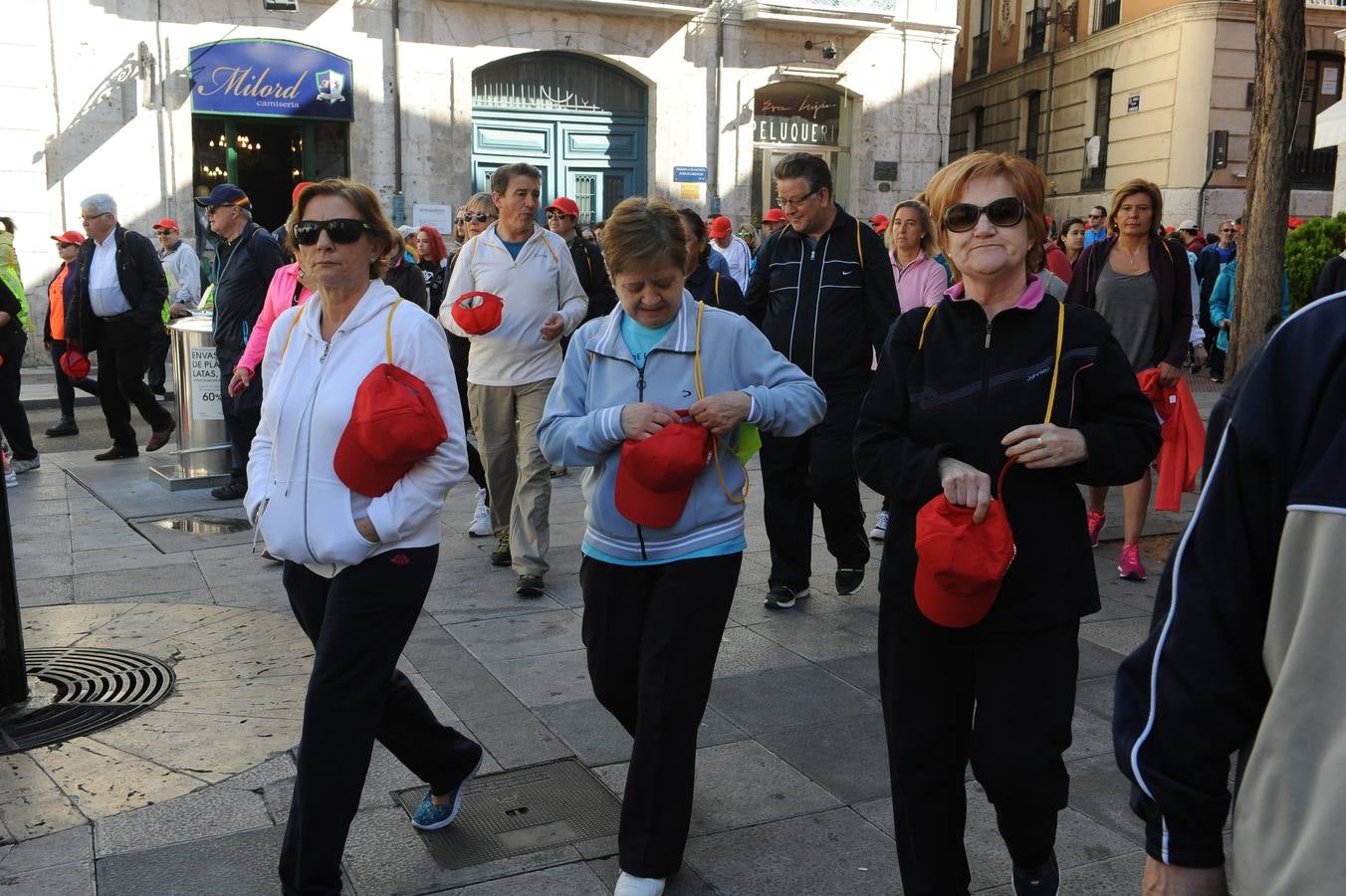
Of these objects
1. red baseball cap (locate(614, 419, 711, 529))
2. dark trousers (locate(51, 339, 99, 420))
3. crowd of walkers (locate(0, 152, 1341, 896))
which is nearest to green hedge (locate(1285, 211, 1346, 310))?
crowd of walkers (locate(0, 152, 1341, 896))

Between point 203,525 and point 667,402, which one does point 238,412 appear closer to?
point 203,525

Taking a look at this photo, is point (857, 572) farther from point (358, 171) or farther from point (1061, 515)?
point (358, 171)

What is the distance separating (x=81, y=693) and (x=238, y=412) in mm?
3649

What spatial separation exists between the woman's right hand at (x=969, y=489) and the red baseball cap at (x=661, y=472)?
74 cm

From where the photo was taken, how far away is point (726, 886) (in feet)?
10.7

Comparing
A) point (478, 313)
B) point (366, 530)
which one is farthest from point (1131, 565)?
point (366, 530)

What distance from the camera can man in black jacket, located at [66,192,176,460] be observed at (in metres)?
10.3

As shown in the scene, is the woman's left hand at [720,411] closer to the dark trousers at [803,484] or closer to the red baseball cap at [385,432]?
the red baseball cap at [385,432]

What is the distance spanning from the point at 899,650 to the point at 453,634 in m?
3.10

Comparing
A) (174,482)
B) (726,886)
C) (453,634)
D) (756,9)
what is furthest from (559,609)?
(756,9)

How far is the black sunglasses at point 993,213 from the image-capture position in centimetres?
280

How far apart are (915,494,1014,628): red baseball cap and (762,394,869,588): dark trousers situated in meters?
3.21

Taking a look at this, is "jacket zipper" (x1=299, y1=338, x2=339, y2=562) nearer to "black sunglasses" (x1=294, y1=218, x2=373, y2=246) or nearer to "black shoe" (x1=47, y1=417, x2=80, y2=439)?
"black sunglasses" (x1=294, y1=218, x2=373, y2=246)

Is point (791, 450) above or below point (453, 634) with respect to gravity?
above
